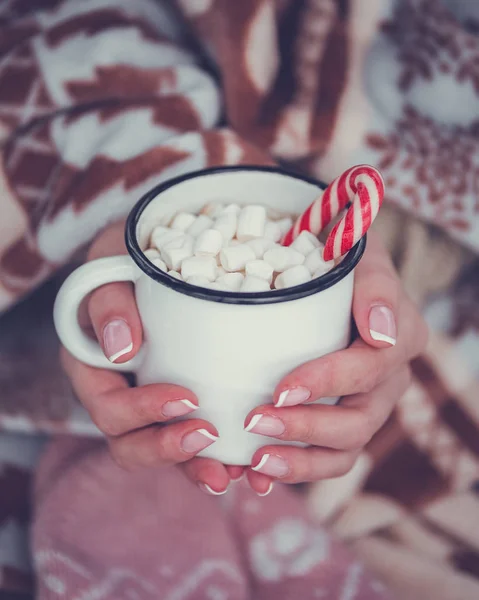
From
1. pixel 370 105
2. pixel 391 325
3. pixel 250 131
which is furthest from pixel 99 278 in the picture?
pixel 370 105

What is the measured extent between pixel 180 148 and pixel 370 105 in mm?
284

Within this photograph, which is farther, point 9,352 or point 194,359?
point 9,352

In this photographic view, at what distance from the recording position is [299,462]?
0.59 m

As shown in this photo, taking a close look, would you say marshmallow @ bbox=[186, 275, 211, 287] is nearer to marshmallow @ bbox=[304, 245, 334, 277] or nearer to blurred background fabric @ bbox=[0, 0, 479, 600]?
marshmallow @ bbox=[304, 245, 334, 277]

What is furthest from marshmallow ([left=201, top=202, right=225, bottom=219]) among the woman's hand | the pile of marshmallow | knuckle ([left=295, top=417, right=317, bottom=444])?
knuckle ([left=295, top=417, right=317, bottom=444])

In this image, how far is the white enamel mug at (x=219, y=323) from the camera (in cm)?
47

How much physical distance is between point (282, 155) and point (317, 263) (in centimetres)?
38

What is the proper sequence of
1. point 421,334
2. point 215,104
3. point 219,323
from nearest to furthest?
point 219,323 → point 421,334 → point 215,104

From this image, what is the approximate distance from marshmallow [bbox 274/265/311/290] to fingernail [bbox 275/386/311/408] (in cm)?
8

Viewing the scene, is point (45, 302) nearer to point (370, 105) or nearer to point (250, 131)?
point (250, 131)

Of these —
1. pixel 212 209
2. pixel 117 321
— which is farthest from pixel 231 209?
pixel 117 321

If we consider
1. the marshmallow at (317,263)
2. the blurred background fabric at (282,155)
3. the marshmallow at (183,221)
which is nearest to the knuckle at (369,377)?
the marshmallow at (317,263)

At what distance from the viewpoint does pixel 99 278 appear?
1.73ft

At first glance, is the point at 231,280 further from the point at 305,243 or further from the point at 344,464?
the point at 344,464
